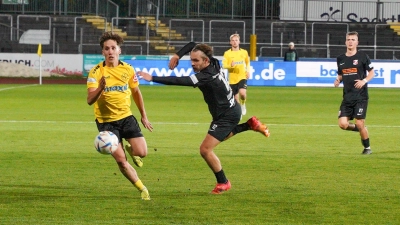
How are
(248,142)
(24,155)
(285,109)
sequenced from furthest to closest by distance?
(285,109), (248,142), (24,155)

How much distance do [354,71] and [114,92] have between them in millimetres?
6209

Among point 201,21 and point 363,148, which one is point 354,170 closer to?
point 363,148

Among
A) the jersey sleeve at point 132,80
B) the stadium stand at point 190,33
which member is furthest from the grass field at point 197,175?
the stadium stand at point 190,33

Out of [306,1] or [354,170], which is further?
[306,1]

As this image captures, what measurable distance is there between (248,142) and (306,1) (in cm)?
3416

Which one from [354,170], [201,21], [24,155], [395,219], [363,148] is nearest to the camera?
[395,219]

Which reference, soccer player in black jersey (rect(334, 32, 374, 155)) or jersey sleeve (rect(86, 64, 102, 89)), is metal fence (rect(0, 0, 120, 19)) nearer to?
soccer player in black jersey (rect(334, 32, 374, 155))

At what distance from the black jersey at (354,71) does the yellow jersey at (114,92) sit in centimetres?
596

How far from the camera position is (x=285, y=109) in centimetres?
2458

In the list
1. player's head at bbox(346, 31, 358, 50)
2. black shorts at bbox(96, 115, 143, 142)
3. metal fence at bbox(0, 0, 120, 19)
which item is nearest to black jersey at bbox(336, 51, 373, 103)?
player's head at bbox(346, 31, 358, 50)

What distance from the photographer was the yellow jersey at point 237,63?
22.4 metres

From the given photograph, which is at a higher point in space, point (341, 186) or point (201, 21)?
point (201, 21)

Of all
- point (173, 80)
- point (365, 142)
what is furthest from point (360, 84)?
point (173, 80)

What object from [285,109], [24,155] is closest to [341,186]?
[24,155]
